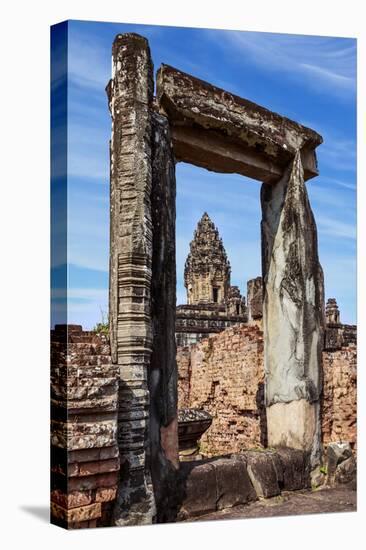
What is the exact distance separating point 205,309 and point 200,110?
51.4 feet

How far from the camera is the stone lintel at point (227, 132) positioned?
18.4ft

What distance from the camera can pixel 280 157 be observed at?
6.64m

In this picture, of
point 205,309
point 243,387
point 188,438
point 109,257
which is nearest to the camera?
point 109,257

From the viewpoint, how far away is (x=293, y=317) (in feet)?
21.7

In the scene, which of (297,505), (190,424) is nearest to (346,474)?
(297,505)

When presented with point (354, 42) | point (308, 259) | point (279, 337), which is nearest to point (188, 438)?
point (279, 337)

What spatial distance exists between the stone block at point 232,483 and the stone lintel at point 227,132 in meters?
2.63

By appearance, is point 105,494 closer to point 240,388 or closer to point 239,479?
point 239,479

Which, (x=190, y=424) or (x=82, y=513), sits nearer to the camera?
(x=82, y=513)

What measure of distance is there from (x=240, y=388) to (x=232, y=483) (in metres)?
4.53

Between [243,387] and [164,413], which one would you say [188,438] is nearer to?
[243,387]

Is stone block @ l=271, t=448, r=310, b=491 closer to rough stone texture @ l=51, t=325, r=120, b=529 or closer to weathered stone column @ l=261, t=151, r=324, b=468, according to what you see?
weathered stone column @ l=261, t=151, r=324, b=468

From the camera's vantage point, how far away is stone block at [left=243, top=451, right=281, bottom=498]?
225 inches

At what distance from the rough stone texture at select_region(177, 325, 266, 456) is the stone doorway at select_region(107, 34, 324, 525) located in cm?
155
